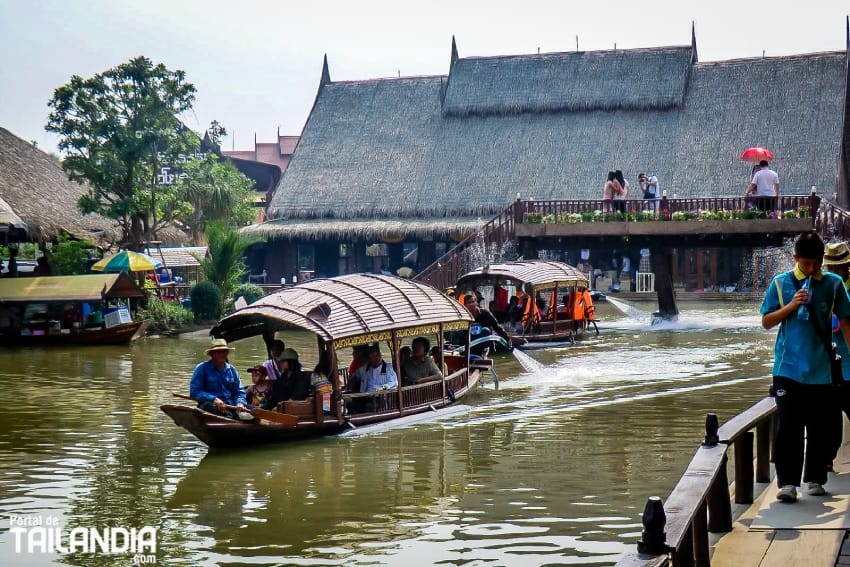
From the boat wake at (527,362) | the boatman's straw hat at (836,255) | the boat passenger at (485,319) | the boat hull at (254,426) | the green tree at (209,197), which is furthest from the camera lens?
the green tree at (209,197)

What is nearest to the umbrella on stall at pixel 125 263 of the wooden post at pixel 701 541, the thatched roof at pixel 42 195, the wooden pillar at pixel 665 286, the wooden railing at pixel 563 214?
the thatched roof at pixel 42 195

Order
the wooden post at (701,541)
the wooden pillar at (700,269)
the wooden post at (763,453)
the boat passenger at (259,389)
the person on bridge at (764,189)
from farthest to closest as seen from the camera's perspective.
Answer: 1. the wooden pillar at (700,269)
2. the person on bridge at (764,189)
3. the boat passenger at (259,389)
4. the wooden post at (763,453)
5. the wooden post at (701,541)

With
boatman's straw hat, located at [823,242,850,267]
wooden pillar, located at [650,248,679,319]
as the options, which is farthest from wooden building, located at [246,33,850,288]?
boatman's straw hat, located at [823,242,850,267]

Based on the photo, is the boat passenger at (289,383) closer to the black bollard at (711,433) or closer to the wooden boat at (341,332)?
the wooden boat at (341,332)

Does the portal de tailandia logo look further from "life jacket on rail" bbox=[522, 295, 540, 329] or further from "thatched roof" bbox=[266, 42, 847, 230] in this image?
"thatched roof" bbox=[266, 42, 847, 230]

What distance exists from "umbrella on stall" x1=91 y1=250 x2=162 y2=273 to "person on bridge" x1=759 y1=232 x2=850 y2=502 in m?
25.9

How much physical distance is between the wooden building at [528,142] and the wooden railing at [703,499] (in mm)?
31367

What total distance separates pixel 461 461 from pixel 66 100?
895 inches

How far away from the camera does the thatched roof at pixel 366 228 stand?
40.2 m

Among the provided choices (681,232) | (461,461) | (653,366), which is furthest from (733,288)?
(461,461)

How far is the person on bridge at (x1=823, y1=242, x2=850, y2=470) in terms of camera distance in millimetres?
7793

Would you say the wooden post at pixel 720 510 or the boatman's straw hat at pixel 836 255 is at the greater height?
the boatman's straw hat at pixel 836 255

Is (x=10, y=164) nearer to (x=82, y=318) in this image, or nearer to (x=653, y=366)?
(x=82, y=318)

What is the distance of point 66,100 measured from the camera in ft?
108
